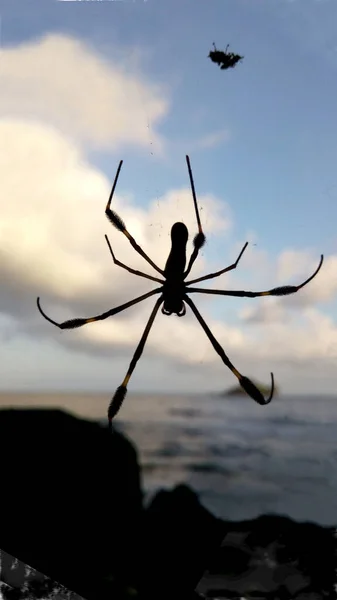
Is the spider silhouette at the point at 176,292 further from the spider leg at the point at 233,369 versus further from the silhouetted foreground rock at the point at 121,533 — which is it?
the silhouetted foreground rock at the point at 121,533

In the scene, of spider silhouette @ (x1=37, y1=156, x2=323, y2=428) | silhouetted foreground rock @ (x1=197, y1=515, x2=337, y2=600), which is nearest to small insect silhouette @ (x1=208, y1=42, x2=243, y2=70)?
spider silhouette @ (x1=37, y1=156, x2=323, y2=428)

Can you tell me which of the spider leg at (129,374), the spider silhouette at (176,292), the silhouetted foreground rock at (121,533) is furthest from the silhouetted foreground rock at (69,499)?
the spider silhouette at (176,292)

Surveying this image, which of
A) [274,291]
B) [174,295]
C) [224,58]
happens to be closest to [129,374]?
[174,295]

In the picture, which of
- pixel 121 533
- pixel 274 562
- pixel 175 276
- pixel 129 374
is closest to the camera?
pixel 175 276

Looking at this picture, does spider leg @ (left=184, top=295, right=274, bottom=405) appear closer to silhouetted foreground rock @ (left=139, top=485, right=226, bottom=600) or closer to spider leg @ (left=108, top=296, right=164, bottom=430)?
spider leg @ (left=108, top=296, right=164, bottom=430)

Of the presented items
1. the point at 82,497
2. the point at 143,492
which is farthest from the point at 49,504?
the point at 143,492

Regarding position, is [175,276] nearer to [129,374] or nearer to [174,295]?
[174,295]

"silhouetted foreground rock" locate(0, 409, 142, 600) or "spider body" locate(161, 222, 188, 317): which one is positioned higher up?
"spider body" locate(161, 222, 188, 317)
